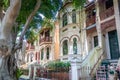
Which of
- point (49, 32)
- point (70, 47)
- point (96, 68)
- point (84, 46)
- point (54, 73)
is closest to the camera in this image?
point (96, 68)

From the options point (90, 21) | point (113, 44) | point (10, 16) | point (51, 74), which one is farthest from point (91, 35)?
point (10, 16)

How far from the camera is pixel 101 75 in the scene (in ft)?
43.1

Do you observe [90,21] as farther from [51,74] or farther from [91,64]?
[51,74]

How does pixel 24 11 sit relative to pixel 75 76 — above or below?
above

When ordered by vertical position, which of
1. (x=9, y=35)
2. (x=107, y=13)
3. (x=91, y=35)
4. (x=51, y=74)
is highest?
(x=107, y=13)

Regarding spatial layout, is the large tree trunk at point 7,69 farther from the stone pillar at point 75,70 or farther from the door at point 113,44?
the door at point 113,44

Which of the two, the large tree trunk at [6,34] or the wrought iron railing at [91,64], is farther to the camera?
the wrought iron railing at [91,64]

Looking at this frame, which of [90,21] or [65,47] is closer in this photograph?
[90,21]

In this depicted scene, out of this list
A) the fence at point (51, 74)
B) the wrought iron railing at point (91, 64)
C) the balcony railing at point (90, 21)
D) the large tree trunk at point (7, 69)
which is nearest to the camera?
the large tree trunk at point (7, 69)

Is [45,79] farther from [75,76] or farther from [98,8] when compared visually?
→ [98,8]

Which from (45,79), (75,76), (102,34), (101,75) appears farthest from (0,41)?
(102,34)

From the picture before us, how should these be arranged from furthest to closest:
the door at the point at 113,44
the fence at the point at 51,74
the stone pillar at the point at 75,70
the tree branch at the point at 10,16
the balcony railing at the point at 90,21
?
the balcony railing at the point at 90,21, the door at the point at 113,44, the fence at the point at 51,74, the stone pillar at the point at 75,70, the tree branch at the point at 10,16

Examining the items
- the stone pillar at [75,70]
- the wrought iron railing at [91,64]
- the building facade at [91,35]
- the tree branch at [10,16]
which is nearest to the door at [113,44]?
the building facade at [91,35]

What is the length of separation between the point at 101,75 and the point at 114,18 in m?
5.10
